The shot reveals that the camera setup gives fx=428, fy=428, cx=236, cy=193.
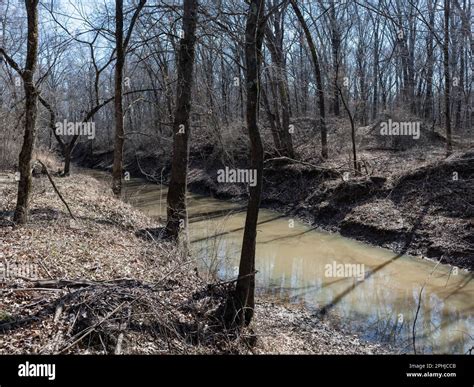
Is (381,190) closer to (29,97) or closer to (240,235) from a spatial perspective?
(240,235)

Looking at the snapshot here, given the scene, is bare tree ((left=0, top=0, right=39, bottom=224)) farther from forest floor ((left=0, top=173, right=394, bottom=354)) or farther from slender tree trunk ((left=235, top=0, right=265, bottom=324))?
slender tree trunk ((left=235, top=0, right=265, bottom=324))

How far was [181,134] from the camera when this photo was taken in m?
10.3

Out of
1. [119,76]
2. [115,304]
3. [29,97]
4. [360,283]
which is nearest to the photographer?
[115,304]

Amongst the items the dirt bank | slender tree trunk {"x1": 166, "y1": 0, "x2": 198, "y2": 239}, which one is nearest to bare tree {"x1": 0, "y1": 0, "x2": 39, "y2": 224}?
slender tree trunk {"x1": 166, "y1": 0, "x2": 198, "y2": 239}

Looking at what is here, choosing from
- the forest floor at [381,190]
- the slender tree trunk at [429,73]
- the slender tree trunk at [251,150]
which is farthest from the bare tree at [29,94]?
the slender tree trunk at [429,73]

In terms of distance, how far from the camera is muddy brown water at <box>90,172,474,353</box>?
7.60 meters

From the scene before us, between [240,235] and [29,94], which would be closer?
[29,94]

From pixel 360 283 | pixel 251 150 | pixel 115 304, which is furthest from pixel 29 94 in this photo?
pixel 360 283

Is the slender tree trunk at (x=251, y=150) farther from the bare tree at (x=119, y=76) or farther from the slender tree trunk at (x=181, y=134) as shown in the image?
the bare tree at (x=119, y=76)

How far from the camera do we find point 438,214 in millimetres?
12703

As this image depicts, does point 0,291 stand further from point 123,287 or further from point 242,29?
point 242,29

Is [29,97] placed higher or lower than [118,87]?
lower

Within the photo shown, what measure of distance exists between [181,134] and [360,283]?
5.51 metres
